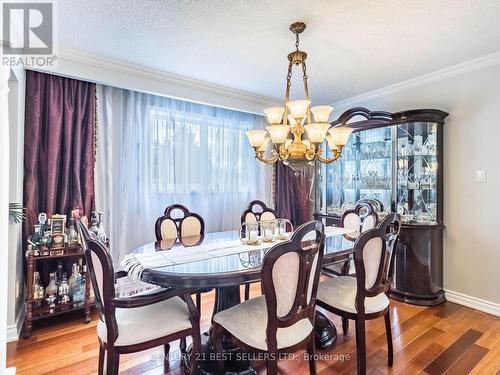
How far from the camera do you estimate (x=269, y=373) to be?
1.37 m

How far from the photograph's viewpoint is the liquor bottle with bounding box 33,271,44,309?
231 cm

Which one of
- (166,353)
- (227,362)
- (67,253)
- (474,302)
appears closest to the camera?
(227,362)

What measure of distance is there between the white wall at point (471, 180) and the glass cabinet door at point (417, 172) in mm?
168

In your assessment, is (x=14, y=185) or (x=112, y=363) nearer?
(x=112, y=363)

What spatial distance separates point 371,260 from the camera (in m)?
1.75

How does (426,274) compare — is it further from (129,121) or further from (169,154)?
(129,121)

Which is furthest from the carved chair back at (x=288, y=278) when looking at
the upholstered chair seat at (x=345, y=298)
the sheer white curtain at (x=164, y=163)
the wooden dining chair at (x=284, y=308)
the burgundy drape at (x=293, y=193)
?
the burgundy drape at (x=293, y=193)

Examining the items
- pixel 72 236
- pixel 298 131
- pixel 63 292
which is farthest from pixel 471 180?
pixel 63 292

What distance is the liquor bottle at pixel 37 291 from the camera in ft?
7.59

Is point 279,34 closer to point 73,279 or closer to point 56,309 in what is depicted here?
point 73,279

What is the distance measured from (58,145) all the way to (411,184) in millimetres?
3707

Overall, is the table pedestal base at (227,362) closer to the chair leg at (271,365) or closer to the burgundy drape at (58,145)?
the chair leg at (271,365)

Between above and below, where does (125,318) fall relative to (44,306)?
above

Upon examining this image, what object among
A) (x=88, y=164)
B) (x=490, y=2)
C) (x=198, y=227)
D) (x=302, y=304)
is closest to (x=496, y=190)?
(x=490, y=2)
